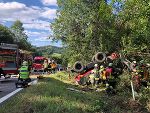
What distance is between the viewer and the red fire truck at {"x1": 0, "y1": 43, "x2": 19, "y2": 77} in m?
33.7

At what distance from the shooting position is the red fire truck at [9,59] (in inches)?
1328

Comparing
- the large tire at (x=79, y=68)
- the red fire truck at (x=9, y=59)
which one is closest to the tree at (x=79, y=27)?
the large tire at (x=79, y=68)

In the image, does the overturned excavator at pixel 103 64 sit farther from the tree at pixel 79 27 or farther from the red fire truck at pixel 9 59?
the tree at pixel 79 27

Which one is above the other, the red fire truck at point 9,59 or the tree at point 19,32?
the tree at point 19,32

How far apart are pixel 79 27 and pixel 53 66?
5.91m

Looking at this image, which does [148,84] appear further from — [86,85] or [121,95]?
[86,85]

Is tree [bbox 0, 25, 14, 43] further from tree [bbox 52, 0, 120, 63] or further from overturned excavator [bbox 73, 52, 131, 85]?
overturned excavator [bbox 73, 52, 131, 85]

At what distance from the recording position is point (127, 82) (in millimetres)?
23234

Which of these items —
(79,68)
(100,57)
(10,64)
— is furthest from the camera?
(10,64)

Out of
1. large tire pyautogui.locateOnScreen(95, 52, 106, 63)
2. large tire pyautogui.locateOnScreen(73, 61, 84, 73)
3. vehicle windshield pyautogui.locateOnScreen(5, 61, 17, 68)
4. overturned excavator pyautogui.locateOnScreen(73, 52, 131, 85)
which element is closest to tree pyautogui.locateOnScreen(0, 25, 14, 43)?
vehicle windshield pyautogui.locateOnScreen(5, 61, 17, 68)

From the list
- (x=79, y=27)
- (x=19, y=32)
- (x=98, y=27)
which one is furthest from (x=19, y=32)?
(x=98, y=27)

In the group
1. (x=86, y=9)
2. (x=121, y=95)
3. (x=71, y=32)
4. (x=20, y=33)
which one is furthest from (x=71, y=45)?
(x=20, y=33)

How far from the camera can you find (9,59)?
3438cm

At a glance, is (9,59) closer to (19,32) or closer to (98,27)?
(98,27)
